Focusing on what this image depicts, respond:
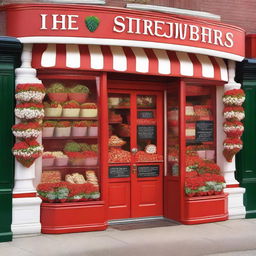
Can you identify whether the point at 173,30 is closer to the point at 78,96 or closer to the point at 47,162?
the point at 78,96

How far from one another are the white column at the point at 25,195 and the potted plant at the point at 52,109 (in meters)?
0.59

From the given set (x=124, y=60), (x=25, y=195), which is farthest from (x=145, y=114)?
(x=25, y=195)

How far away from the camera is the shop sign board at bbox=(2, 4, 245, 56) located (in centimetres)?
858

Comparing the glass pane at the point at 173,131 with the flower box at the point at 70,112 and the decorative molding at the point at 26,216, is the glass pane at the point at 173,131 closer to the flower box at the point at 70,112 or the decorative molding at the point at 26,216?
the flower box at the point at 70,112

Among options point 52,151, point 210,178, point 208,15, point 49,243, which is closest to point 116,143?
point 52,151

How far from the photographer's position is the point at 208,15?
35.9 ft

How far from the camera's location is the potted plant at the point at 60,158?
30.3ft

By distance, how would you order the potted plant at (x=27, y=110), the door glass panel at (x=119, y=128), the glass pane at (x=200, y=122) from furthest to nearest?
1. the glass pane at (x=200, y=122)
2. the door glass panel at (x=119, y=128)
3. the potted plant at (x=27, y=110)

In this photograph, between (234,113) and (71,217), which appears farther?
(234,113)

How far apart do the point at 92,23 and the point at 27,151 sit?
258cm

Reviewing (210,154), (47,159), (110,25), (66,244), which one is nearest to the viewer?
(66,244)

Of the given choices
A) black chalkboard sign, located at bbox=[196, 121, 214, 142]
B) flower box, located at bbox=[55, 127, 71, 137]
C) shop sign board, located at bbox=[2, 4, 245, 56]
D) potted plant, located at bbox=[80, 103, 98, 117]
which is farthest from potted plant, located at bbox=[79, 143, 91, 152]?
black chalkboard sign, located at bbox=[196, 121, 214, 142]

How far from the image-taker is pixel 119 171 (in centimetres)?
999

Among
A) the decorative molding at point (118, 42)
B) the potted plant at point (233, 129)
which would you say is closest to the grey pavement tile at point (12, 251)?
the decorative molding at point (118, 42)
